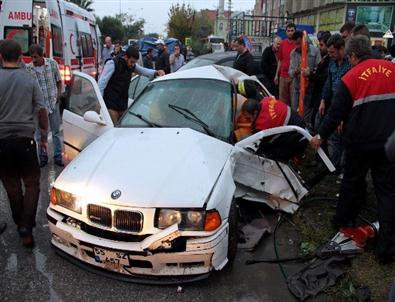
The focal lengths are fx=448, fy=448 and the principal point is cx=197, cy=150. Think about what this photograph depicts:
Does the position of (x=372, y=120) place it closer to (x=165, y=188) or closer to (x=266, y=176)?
(x=266, y=176)

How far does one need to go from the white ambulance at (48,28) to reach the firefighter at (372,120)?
760cm

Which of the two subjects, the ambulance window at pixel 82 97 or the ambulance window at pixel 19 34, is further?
the ambulance window at pixel 19 34

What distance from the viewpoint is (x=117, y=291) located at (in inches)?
135

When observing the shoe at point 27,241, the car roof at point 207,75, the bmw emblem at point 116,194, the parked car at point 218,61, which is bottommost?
the shoe at point 27,241

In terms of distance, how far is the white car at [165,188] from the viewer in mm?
3352

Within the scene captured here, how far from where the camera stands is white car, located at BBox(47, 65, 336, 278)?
335cm

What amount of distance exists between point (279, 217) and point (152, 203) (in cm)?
203

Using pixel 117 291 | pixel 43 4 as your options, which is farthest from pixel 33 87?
pixel 43 4

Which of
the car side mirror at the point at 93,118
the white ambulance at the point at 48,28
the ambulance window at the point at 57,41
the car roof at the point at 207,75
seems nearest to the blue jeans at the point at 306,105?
the car roof at the point at 207,75

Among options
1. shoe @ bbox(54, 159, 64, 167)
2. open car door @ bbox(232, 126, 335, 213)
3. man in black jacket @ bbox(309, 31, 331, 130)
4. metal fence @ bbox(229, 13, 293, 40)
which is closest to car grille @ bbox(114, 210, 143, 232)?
open car door @ bbox(232, 126, 335, 213)

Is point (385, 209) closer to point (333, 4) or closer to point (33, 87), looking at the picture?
point (33, 87)

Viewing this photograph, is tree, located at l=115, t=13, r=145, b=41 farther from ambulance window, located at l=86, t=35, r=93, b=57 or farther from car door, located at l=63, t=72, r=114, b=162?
car door, located at l=63, t=72, r=114, b=162

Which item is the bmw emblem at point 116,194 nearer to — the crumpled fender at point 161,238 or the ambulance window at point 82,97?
the crumpled fender at point 161,238

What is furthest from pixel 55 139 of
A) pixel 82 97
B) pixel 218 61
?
pixel 218 61
